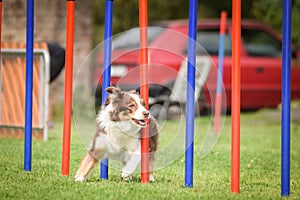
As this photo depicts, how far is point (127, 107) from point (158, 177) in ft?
3.25

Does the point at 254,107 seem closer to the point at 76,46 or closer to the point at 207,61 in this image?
the point at 207,61

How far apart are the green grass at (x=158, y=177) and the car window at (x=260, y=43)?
15.5 ft

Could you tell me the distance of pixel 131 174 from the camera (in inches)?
213

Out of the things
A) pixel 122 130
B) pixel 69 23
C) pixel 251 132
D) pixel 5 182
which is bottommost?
pixel 251 132

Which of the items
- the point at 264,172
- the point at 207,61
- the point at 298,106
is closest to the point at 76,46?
the point at 207,61

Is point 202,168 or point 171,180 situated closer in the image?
point 171,180

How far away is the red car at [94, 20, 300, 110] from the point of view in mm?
12102

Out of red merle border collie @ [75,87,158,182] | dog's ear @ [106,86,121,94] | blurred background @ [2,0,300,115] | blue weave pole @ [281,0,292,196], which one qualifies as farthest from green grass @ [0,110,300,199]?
blurred background @ [2,0,300,115]

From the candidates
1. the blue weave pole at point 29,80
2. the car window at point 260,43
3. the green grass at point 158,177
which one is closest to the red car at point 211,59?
the car window at point 260,43

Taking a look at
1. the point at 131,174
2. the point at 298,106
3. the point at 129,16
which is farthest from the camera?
the point at 129,16

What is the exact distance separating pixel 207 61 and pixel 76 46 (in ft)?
12.4

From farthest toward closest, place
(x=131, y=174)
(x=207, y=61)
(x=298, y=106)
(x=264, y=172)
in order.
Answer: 1. (x=298, y=106)
2. (x=207, y=61)
3. (x=264, y=172)
4. (x=131, y=174)

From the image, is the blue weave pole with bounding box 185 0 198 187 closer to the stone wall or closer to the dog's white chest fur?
the dog's white chest fur

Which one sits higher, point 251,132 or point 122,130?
point 122,130
